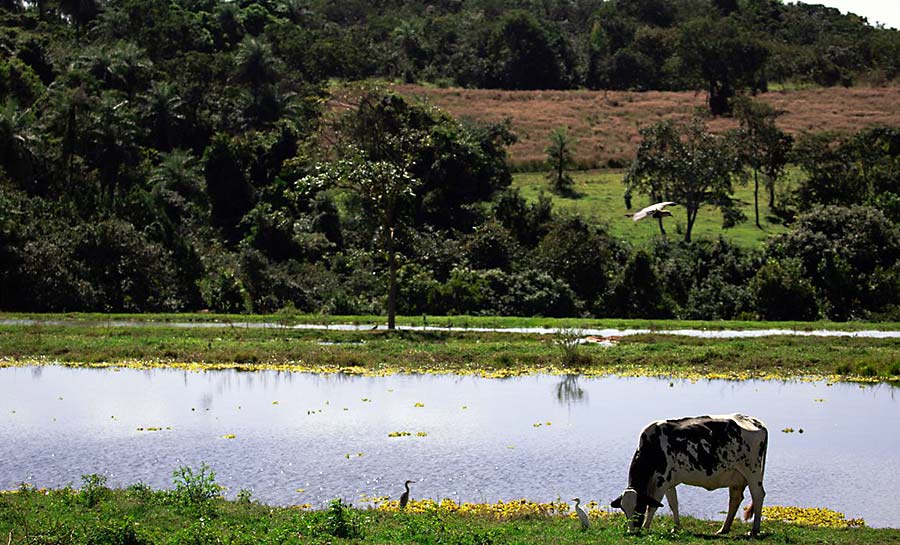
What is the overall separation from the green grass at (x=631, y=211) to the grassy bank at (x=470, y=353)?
2492 centimetres

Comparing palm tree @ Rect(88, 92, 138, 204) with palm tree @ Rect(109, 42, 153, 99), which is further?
palm tree @ Rect(109, 42, 153, 99)

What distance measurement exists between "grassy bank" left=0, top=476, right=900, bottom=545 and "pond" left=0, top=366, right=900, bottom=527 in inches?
56.0

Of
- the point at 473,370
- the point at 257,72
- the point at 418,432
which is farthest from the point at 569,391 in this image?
the point at 257,72

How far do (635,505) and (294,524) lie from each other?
495 centimetres

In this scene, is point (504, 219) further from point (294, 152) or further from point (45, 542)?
point (45, 542)

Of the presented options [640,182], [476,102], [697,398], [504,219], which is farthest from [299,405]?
[476,102]

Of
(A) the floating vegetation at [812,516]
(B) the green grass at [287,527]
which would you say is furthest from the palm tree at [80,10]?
(A) the floating vegetation at [812,516]

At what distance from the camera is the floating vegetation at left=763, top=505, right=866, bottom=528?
18000mm

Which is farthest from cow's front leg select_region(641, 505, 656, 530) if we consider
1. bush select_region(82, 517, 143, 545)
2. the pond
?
bush select_region(82, 517, 143, 545)

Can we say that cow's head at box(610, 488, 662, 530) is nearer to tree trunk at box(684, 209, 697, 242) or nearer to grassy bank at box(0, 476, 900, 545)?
grassy bank at box(0, 476, 900, 545)

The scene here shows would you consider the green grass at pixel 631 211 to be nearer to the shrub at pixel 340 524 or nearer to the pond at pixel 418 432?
the pond at pixel 418 432

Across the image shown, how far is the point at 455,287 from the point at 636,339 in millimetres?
14296

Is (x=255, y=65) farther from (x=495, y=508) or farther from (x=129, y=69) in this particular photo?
(x=495, y=508)

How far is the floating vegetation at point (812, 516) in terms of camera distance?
18000mm
